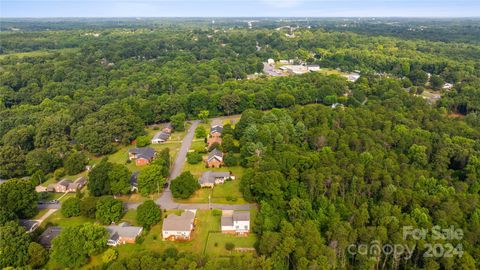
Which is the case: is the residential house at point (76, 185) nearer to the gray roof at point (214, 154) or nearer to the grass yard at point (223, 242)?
the gray roof at point (214, 154)

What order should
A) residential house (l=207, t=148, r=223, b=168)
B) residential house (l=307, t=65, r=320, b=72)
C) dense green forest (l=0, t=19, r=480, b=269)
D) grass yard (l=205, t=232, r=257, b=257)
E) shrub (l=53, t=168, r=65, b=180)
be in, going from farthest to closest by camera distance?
residential house (l=307, t=65, r=320, b=72)
residential house (l=207, t=148, r=223, b=168)
shrub (l=53, t=168, r=65, b=180)
grass yard (l=205, t=232, r=257, b=257)
dense green forest (l=0, t=19, r=480, b=269)

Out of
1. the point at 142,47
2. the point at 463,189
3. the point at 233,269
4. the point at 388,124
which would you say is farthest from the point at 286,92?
the point at 142,47

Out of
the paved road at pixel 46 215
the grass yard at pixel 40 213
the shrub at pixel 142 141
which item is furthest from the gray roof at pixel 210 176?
the grass yard at pixel 40 213

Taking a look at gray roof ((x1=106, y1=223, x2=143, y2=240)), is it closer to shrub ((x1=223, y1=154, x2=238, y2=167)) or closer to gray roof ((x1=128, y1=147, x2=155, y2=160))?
gray roof ((x1=128, y1=147, x2=155, y2=160))

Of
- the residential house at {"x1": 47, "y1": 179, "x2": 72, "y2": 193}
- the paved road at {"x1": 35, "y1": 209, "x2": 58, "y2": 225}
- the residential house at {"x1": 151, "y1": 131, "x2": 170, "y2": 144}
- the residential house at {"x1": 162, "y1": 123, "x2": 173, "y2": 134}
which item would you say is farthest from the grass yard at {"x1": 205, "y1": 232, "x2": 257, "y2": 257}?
the residential house at {"x1": 162, "y1": 123, "x2": 173, "y2": 134}

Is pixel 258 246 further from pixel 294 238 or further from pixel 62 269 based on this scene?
pixel 62 269

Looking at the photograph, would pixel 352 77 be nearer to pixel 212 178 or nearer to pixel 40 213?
pixel 212 178
